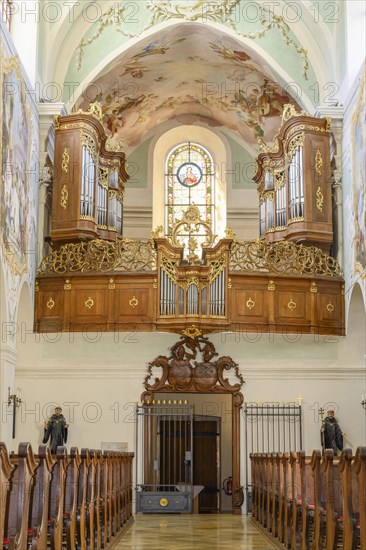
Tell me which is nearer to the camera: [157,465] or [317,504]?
[317,504]

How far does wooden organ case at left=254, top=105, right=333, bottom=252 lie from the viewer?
20.3 metres

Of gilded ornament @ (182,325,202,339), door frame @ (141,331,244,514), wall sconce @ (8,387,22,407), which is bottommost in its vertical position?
wall sconce @ (8,387,22,407)

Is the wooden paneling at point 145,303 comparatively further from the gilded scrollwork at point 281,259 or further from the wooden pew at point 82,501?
the wooden pew at point 82,501

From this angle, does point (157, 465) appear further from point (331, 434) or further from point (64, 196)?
point (64, 196)

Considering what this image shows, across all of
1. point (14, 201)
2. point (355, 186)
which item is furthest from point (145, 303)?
point (355, 186)

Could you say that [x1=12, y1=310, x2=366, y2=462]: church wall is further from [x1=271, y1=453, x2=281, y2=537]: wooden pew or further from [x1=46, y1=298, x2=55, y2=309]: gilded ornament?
[x1=271, y1=453, x2=281, y2=537]: wooden pew

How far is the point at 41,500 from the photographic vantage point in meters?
8.91

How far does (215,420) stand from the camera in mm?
25391

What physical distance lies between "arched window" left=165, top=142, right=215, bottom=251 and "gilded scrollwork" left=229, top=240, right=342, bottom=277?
637 centimetres

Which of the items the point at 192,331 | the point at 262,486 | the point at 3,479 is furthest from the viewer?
the point at 192,331

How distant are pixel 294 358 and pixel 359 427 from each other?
2143 mm

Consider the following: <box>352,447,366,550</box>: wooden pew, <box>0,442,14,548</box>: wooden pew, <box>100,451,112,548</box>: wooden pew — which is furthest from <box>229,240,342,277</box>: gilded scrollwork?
<box>0,442,14,548</box>: wooden pew

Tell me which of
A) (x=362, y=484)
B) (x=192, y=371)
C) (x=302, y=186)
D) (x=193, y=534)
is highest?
(x=302, y=186)

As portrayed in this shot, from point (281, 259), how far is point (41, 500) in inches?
475
